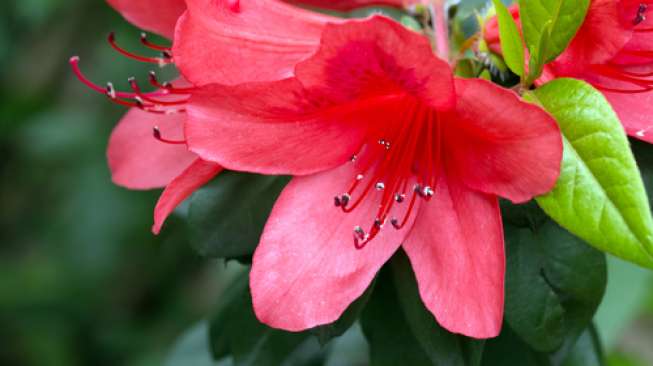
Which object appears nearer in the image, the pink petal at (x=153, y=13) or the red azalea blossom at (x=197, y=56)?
the red azalea blossom at (x=197, y=56)

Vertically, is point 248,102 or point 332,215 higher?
point 248,102

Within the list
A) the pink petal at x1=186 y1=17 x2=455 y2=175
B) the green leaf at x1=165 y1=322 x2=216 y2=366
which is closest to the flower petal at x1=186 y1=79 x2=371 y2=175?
the pink petal at x1=186 y1=17 x2=455 y2=175

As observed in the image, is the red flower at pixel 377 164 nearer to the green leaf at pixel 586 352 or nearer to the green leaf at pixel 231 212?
the green leaf at pixel 231 212

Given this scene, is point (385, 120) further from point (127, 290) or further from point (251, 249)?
point (127, 290)

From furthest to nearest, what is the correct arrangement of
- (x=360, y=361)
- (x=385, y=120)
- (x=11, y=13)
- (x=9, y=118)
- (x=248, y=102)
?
(x=9, y=118) → (x=11, y=13) → (x=360, y=361) → (x=385, y=120) → (x=248, y=102)

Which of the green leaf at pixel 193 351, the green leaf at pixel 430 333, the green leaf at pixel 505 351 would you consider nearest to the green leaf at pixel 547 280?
the green leaf at pixel 430 333

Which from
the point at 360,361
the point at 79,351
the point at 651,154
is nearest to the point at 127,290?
the point at 79,351

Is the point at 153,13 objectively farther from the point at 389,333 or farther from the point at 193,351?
the point at 193,351
